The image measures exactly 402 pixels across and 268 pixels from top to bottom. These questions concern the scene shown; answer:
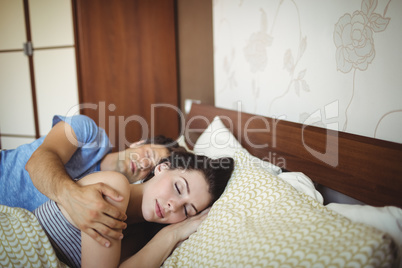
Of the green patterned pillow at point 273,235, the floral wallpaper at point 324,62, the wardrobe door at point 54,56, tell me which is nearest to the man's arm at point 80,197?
the green patterned pillow at point 273,235

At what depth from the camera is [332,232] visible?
70cm

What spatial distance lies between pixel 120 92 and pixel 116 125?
0.33 meters

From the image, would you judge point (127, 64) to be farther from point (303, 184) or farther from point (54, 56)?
point (303, 184)

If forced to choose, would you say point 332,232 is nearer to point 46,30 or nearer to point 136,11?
point 136,11

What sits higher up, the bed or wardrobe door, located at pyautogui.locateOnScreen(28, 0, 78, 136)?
wardrobe door, located at pyautogui.locateOnScreen(28, 0, 78, 136)

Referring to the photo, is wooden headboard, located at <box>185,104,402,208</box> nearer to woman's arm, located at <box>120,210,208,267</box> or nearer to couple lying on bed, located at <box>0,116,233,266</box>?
couple lying on bed, located at <box>0,116,233,266</box>

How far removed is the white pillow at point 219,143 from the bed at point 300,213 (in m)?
0.04

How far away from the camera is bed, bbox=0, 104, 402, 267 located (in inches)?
26.4

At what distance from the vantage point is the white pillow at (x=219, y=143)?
1400mm

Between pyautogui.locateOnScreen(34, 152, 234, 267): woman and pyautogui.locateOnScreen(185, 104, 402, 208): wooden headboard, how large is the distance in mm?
266

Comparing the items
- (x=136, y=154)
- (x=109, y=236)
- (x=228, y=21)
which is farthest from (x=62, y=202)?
(x=228, y=21)

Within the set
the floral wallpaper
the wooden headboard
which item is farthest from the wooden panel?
the wooden headboard

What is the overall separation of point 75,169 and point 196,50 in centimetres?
153

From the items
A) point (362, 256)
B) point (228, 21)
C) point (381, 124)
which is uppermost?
point (228, 21)
